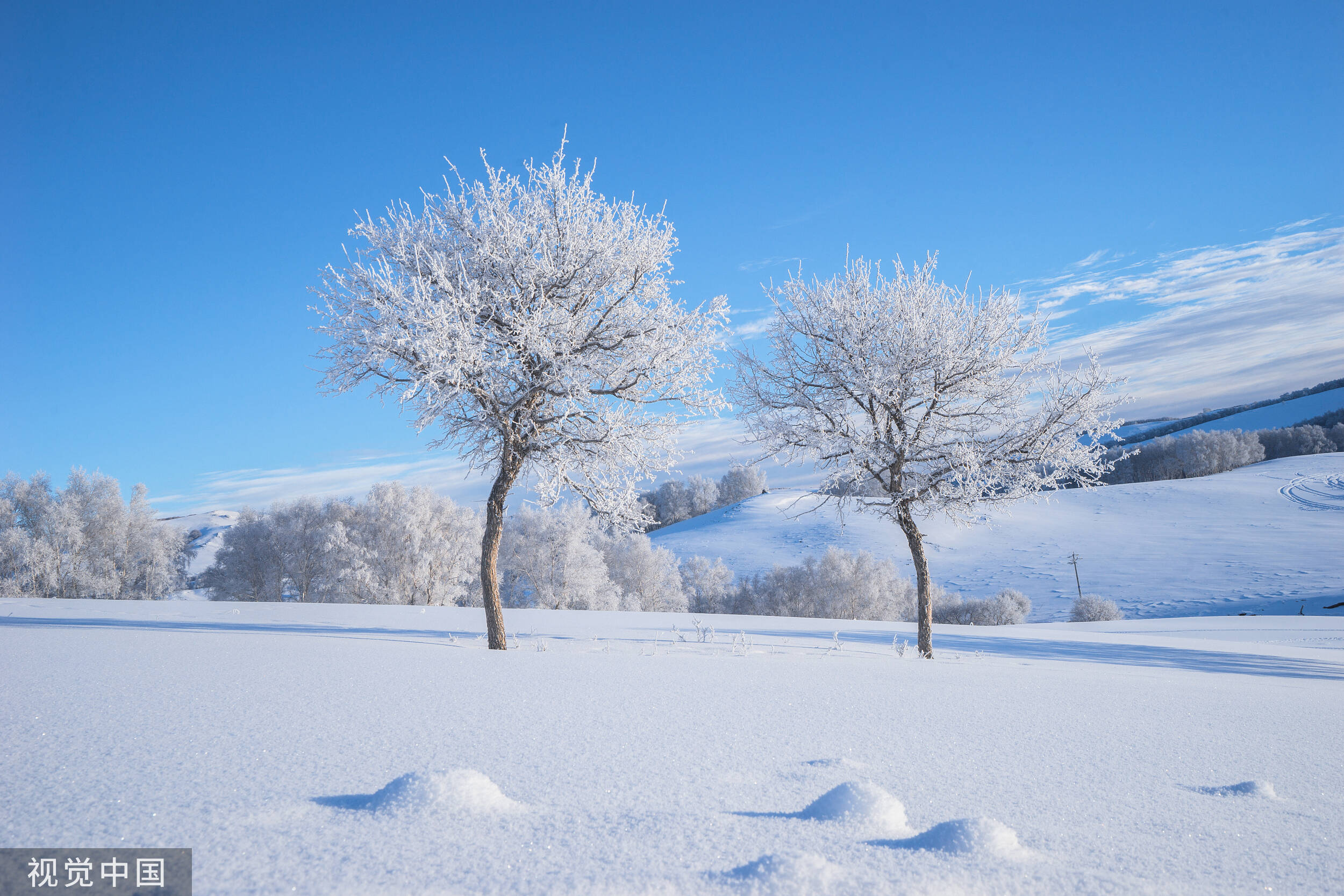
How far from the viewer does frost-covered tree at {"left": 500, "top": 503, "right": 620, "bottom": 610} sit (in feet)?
143

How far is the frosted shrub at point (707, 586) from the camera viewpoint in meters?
57.7

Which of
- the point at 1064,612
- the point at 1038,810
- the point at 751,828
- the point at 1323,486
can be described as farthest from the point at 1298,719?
the point at 1323,486

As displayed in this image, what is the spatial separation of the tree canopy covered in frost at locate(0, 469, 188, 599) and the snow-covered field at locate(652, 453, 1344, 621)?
41.9m

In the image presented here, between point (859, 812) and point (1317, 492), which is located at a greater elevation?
point (1317, 492)

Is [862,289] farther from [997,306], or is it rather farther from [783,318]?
[997,306]

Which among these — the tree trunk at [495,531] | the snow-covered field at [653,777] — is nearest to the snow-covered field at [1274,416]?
the tree trunk at [495,531]

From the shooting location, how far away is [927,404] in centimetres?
1198

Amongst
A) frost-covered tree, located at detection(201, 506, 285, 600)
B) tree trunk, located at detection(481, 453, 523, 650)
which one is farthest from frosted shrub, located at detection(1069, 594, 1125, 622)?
frost-covered tree, located at detection(201, 506, 285, 600)

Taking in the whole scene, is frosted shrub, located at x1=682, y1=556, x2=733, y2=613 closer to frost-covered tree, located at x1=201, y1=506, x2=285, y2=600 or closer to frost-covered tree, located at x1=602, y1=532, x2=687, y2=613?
frost-covered tree, located at x1=602, y1=532, x2=687, y2=613

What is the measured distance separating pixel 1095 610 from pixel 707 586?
29.2 meters

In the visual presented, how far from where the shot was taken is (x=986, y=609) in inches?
1925

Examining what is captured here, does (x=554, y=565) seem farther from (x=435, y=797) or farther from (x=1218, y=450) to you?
(x=1218, y=450)

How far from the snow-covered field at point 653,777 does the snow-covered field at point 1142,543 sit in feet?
111

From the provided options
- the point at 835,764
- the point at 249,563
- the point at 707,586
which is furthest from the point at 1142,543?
the point at 249,563
